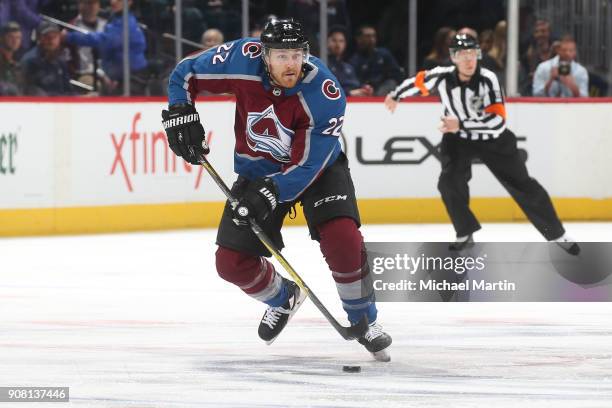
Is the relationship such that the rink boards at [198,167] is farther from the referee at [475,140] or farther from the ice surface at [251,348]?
the referee at [475,140]

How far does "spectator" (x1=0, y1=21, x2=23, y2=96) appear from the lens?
8.59 metres

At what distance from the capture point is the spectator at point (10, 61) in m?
8.59

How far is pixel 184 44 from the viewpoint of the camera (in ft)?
30.1

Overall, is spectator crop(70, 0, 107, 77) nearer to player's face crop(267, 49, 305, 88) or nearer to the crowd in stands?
the crowd in stands

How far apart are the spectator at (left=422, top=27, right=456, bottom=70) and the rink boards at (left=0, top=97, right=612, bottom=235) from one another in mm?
359

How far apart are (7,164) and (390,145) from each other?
2.64 metres

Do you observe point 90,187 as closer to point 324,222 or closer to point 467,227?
point 467,227

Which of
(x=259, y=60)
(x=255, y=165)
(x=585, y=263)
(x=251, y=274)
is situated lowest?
(x=585, y=263)

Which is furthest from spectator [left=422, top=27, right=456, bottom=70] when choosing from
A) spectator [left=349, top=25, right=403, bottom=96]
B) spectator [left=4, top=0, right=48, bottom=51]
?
spectator [left=4, top=0, right=48, bottom=51]

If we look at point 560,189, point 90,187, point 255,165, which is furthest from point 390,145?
point 255,165

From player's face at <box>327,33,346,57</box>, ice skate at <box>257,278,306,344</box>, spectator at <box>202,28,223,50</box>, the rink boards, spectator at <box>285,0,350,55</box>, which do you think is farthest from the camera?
player's face at <box>327,33,346,57</box>

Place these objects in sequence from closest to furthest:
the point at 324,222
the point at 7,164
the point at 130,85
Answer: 1. the point at 324,222
2. the point at 7,164
3. the point at 130,85

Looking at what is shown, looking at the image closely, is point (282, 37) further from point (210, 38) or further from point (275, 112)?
point (210, 38)

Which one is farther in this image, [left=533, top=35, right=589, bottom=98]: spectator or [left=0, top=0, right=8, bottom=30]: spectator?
[left=533, top=35, right=589, bottom=98]: spectator
